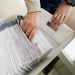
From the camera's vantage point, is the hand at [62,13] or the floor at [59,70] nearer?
the hand at [62,13]

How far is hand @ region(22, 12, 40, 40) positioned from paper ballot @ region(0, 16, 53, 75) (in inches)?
0.9

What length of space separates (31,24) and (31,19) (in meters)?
0.03

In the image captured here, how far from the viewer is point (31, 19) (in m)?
0.65

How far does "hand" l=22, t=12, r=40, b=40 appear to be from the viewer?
0.57 m

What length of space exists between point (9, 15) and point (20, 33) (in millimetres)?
112

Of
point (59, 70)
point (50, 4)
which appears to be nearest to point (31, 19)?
point (50, 4)

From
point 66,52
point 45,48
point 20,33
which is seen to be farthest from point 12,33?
point 66,52

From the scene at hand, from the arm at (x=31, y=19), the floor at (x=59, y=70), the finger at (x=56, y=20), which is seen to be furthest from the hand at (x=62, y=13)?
the floor at (x=59, y=70)

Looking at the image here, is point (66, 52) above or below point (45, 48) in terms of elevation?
Answer: below

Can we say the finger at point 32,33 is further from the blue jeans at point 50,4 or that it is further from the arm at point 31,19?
the blue jeans at point 50,4

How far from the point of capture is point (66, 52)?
0.80m

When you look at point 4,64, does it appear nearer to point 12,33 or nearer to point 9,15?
point 12,33

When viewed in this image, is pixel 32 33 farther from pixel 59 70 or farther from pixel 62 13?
pixel 59 70

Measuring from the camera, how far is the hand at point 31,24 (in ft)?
1.86
